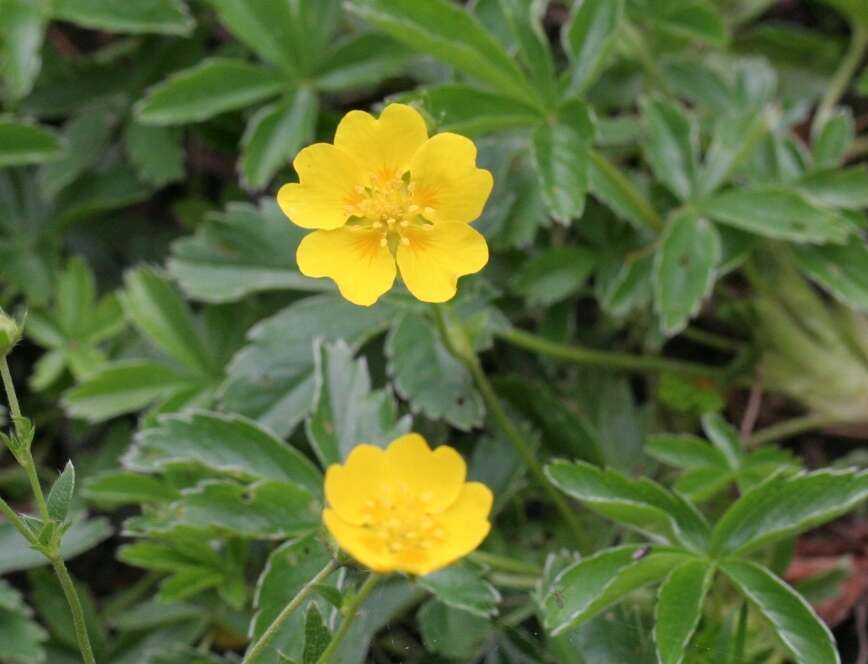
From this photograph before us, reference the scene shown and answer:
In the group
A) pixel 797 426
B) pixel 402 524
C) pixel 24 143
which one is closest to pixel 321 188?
pixel 402 524

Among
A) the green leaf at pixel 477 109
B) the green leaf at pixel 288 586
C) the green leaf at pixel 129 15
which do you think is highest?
the green leaf at pixel 477 109

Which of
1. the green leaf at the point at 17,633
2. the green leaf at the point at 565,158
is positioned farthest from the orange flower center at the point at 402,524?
the green leaf at the point at 17,633

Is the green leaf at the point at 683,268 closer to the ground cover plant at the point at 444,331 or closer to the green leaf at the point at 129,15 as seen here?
the ground cover plant at the point at 444,331

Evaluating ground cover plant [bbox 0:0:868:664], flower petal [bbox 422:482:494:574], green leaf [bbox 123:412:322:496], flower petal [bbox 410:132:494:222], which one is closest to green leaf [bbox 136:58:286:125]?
ground cover plant [bbox 0:0:868:664]

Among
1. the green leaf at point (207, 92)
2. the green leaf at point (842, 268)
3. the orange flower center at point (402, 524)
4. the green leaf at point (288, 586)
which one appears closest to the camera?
the orange flower center at point (402, 524)

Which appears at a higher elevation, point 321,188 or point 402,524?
point 321,188

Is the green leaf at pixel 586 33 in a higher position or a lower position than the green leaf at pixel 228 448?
higher

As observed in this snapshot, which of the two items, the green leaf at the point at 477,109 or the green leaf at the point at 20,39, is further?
the green leaf at the point at 20,39

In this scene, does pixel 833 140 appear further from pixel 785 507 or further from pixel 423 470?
pixel 423 470
